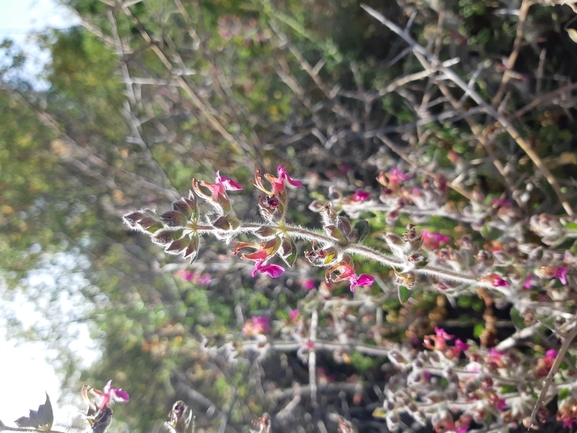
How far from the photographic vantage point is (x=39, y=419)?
124 cm

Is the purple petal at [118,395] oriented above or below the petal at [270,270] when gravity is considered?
below

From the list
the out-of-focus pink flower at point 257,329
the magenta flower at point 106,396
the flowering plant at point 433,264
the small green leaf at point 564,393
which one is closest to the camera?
the flowering plant at point 433,264

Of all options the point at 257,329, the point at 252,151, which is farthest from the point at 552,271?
the point at 252,151

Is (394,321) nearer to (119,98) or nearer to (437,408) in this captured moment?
(437,408)

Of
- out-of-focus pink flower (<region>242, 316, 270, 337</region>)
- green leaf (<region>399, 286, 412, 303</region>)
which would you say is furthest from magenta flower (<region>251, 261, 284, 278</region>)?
out-of-focus pink flower (<region>242, 316, 270, 337</region>)

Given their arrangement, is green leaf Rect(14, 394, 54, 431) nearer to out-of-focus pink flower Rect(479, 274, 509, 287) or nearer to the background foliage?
out-of-focus pink flower Rect(479, 274, 509, 287)

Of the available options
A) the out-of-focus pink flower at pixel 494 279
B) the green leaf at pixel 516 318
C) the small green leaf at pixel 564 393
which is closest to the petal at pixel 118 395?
the out-of-focus pink flower at pixel 494 279

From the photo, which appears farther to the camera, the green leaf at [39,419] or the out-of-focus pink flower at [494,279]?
the out-of-focus pink flower at [494,279]

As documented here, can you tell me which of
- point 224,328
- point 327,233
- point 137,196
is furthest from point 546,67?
point 137,196

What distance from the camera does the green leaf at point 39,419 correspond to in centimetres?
124

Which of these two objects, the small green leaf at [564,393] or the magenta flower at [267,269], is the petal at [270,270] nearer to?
the magenta flower at [267,269]

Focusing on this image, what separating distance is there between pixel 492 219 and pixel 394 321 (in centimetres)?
127

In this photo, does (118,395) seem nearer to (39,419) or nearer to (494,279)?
(39,419)

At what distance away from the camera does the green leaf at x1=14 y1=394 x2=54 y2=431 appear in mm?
1235
